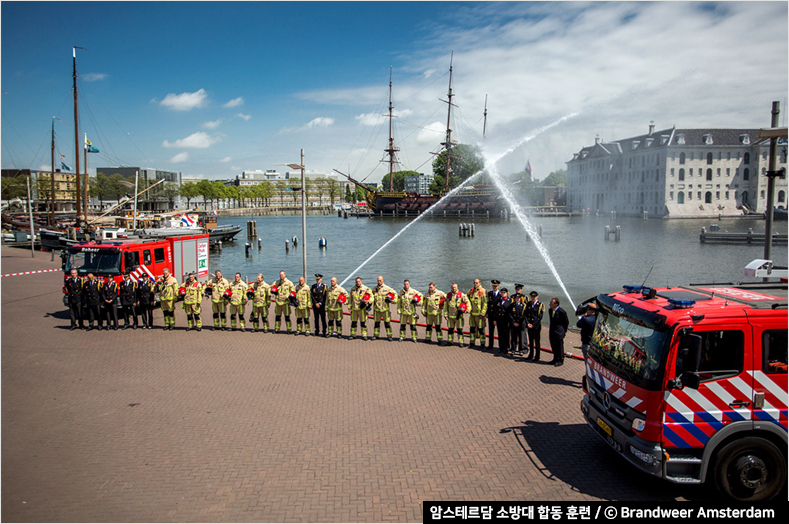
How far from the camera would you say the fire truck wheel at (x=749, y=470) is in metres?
5.49

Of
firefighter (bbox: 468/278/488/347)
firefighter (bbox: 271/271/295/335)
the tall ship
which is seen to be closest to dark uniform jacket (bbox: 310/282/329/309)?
firefighter (bbox: 271/271/295/335)

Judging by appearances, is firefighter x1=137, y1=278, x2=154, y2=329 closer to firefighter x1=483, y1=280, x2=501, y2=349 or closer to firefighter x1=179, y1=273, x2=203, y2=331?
firefighter x1=179, y1=273, x2=203, y2=331

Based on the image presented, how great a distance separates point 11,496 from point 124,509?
1.64m

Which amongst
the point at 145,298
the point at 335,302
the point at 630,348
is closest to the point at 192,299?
the point at 145,298

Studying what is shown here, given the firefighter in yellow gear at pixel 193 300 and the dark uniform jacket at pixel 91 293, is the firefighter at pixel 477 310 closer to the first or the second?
the firefighter in yellow gear at pixel 193 300

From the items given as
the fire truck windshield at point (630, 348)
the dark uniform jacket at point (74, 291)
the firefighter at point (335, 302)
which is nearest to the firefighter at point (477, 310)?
the firefighter at point (335, 302)

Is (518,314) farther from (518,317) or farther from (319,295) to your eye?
(319,295)

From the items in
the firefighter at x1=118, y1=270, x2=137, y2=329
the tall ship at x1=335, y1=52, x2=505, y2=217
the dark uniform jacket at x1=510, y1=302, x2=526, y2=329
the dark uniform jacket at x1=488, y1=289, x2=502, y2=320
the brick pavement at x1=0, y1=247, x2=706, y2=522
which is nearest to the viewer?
Answer: the brick pavement at x1=0, y1=247, x2=706, y2=522

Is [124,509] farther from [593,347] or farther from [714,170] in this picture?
[714,170]

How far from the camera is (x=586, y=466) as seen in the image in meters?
6.58

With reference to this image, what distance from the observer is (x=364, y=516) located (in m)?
5.43

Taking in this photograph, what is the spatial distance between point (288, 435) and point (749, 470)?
6.36m

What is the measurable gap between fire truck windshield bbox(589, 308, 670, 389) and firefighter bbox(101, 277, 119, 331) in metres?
13.8

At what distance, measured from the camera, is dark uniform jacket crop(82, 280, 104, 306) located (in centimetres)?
1400
